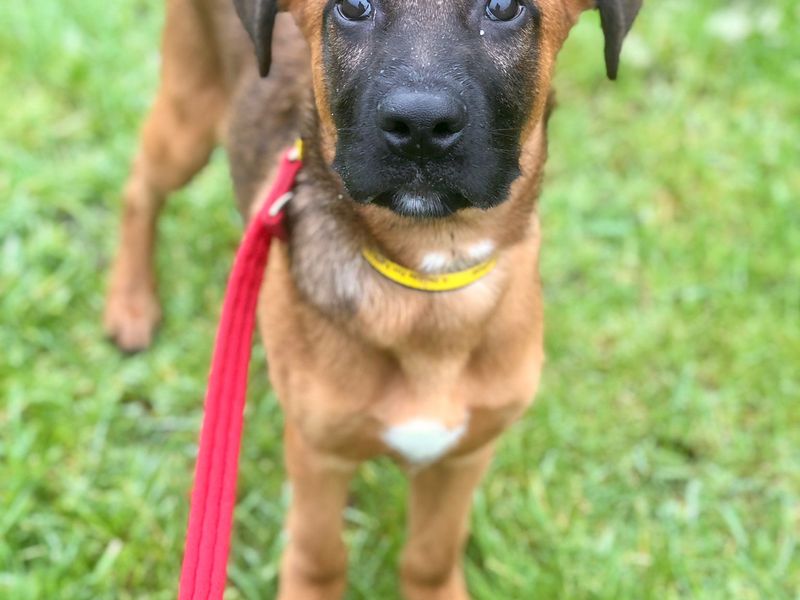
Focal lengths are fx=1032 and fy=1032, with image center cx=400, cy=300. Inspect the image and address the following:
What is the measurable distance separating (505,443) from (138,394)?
1431 mm

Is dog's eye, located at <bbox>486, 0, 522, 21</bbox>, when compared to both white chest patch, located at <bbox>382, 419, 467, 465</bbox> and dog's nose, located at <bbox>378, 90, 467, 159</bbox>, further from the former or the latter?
white chest patch, located at <bbox>382, 419, 467, 465</bbox>

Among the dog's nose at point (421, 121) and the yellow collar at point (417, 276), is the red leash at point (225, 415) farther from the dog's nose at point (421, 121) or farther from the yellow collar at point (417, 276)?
the dog's nose at point (421, 121)

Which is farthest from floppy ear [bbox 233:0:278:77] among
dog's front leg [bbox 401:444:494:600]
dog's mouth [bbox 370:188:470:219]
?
dog's front leg [bbox 401:444:494:600]

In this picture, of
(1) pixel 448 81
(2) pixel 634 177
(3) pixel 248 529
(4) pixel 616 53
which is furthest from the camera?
(2) pixel 634 177

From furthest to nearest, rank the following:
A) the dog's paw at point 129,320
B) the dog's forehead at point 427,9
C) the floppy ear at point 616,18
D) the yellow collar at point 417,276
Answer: the dog's paw at point 129,320, the yellow collar at point 417,276, the floppy ear at point 616,18, the dog's forehead at point 427,9

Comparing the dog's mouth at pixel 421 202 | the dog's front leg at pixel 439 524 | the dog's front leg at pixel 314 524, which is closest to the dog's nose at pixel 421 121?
the dog's mouth at pixel 421 202

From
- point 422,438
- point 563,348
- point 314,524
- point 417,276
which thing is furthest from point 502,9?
point 563,348

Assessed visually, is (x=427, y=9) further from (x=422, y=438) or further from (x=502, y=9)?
(x=422, y=438)

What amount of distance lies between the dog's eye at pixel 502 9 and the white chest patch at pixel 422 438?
103cm

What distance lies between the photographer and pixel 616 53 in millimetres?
2586

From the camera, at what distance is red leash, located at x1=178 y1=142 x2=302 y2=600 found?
2.21 meters

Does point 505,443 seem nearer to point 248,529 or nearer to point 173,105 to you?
point 248,529

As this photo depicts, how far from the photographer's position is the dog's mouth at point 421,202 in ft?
7.32

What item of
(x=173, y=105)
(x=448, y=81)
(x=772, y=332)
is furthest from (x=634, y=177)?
(x=448, y=81)
